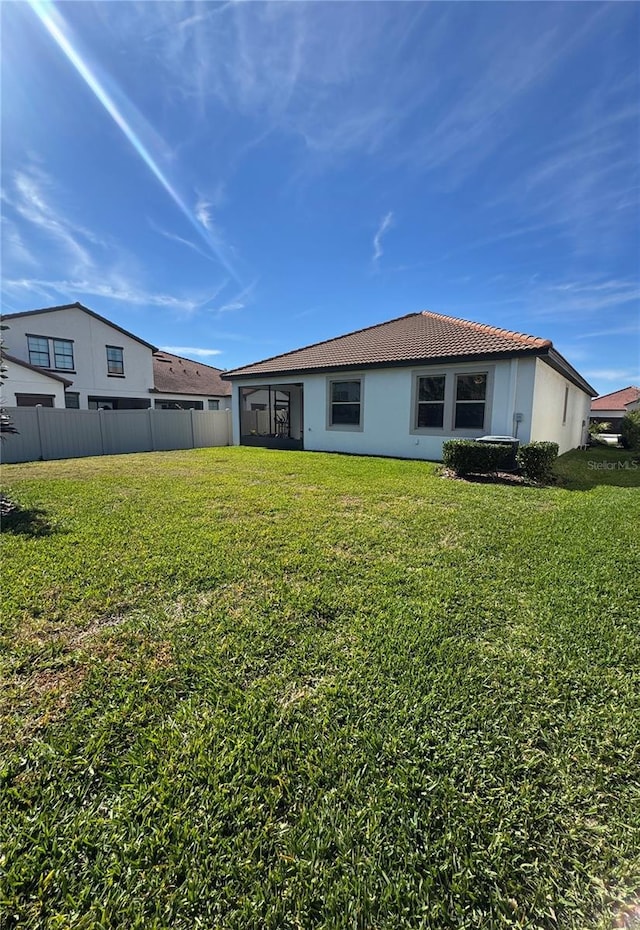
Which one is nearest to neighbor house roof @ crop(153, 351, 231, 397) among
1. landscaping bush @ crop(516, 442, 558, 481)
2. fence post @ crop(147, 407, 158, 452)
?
fence post @ crop(147, 407, 158, 452)

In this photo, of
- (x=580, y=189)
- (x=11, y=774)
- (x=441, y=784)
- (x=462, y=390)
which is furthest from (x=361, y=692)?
(x=580, y=189)

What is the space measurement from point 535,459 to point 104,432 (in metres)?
15.0

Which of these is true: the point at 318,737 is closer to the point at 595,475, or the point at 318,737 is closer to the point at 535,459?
the point at 535,459

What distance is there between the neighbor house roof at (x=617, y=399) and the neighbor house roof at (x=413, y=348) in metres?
27.4

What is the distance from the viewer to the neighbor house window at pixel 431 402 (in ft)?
37.4

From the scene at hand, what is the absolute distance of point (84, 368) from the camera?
79.3ft

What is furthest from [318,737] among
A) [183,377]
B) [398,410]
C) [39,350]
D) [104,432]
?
[183,377]

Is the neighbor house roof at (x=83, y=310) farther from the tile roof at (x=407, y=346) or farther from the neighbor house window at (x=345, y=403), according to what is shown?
the neighbor house window at (x=345, y=403)

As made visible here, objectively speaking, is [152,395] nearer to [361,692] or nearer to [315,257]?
[315,257]

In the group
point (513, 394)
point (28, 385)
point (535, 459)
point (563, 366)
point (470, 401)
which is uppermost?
point (563, 366)

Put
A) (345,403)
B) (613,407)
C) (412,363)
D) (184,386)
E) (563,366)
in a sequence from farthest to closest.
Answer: (613,407)
(184,386)
(345,403)
(563,366)
(412,363)

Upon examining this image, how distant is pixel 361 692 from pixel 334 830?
2.48 ft

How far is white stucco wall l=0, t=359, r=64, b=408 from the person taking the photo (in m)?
17.9

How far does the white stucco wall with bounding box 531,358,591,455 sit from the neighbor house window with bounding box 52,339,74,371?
25.6 metres
